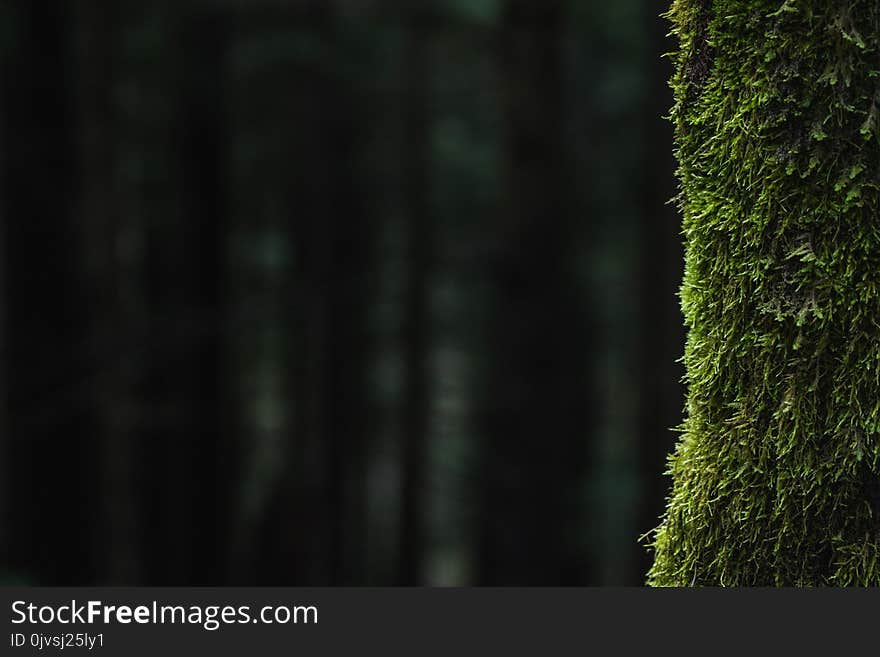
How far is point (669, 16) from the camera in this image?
202cm

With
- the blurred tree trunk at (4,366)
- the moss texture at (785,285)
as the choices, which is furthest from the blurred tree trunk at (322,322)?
the moss texture at (785,285)

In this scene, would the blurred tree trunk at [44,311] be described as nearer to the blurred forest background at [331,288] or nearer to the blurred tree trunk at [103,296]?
the blurred forest background at [331,288]

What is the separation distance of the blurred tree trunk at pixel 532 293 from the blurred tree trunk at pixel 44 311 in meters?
3.83

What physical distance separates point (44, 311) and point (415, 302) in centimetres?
713

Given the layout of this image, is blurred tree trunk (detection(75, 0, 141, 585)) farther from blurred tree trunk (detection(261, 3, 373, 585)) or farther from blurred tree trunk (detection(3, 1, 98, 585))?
blurred tree trunk (detection(261, 3, 373, 585))

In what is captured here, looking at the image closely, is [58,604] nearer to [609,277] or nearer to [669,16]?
[669,16]

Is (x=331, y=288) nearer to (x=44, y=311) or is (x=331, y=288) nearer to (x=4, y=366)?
(x=44, y=311)

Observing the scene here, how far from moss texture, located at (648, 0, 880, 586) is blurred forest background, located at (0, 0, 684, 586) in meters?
3.07

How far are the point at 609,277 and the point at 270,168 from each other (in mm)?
6467

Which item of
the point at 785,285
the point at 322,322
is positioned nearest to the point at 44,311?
the point at 322,322

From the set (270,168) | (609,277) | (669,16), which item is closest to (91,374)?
(270,168)

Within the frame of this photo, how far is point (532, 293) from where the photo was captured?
284 inches

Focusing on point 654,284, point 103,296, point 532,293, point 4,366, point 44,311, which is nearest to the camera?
point 532,293

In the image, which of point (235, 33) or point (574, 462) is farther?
point (574, 462)
